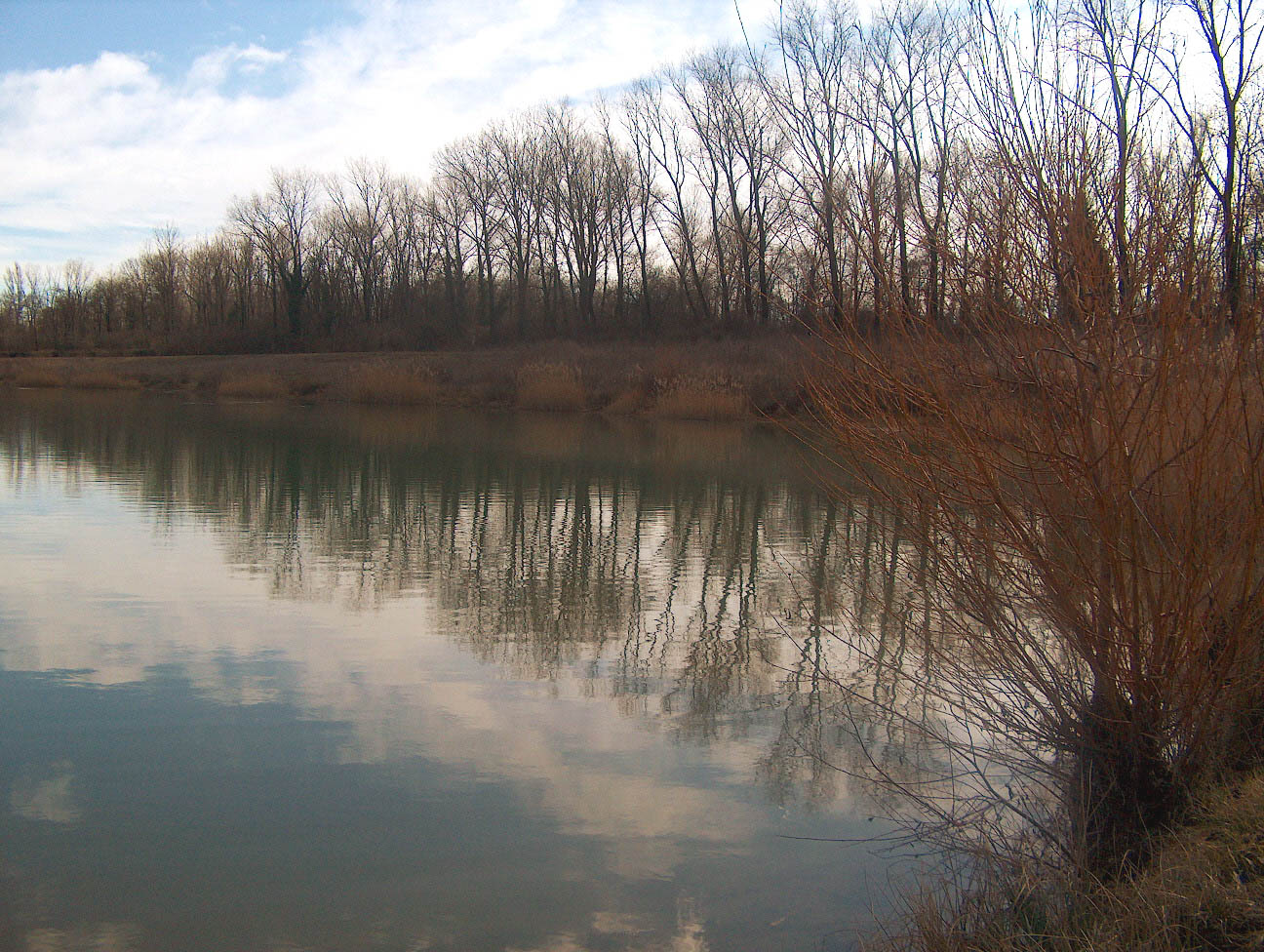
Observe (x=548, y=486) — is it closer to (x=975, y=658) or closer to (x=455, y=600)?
(x=455, y=600)

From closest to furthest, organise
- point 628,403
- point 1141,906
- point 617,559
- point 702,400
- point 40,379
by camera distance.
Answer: point 1141,906
point 617,559
point 702,400
point 628,403
point 40,379

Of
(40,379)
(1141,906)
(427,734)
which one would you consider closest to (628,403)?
(40,379)

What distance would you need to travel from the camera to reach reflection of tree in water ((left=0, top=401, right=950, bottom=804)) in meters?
5.39

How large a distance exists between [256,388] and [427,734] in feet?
106

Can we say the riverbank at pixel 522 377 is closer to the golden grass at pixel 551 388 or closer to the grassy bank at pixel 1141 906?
the golden grass at pixel 551 388

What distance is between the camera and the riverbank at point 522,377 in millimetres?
26188

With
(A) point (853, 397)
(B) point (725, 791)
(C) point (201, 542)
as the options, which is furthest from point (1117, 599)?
(C) point (201, 542)

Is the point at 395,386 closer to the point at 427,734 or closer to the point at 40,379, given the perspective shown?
the point at 40,379

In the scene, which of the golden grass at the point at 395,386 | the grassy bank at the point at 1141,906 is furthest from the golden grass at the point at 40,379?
the grassy bank at the point at 1141,906

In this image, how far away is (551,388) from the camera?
2914cm

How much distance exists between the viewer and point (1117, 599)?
3633 mm

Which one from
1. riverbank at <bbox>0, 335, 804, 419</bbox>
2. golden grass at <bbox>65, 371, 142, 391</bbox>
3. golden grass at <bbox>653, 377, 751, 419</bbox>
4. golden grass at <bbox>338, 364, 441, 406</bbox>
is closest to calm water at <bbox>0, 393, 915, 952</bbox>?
riverbank at <bbox>0, 335, 804, 419</bbox>

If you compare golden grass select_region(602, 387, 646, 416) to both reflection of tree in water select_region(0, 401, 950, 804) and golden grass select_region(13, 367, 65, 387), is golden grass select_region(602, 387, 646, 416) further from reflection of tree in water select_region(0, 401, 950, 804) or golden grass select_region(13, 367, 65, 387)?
golden grass select_region(13, 367, 65, 387)

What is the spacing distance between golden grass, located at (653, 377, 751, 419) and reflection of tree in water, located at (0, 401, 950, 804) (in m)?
5.31
